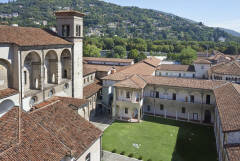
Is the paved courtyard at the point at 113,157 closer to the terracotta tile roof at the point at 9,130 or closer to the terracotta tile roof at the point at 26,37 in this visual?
the terracotta tile roof at the point at 9,130

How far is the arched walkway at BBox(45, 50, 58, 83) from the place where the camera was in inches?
1419

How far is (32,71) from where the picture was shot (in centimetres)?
3288

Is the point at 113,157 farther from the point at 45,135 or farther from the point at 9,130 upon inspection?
the point at 9,130

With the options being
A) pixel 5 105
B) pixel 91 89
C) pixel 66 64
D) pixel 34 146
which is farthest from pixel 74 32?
pixel 34 146

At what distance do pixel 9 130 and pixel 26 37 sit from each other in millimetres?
17119

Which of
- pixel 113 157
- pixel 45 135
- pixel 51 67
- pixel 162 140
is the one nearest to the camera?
pixel 45 135

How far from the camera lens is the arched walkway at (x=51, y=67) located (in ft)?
118

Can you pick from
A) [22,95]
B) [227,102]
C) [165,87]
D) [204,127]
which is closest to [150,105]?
[165,87]

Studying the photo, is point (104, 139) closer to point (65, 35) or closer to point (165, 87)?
point (165, 87)

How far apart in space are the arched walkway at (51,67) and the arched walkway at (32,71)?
3331 mm

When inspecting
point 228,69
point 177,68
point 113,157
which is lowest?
point 113,157

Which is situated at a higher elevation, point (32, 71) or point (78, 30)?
point (78, 30)

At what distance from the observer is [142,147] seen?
103 ft

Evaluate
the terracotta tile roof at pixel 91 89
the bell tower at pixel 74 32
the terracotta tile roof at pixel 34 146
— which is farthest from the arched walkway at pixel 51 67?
the terracotta tile roof at pixel 34 146
